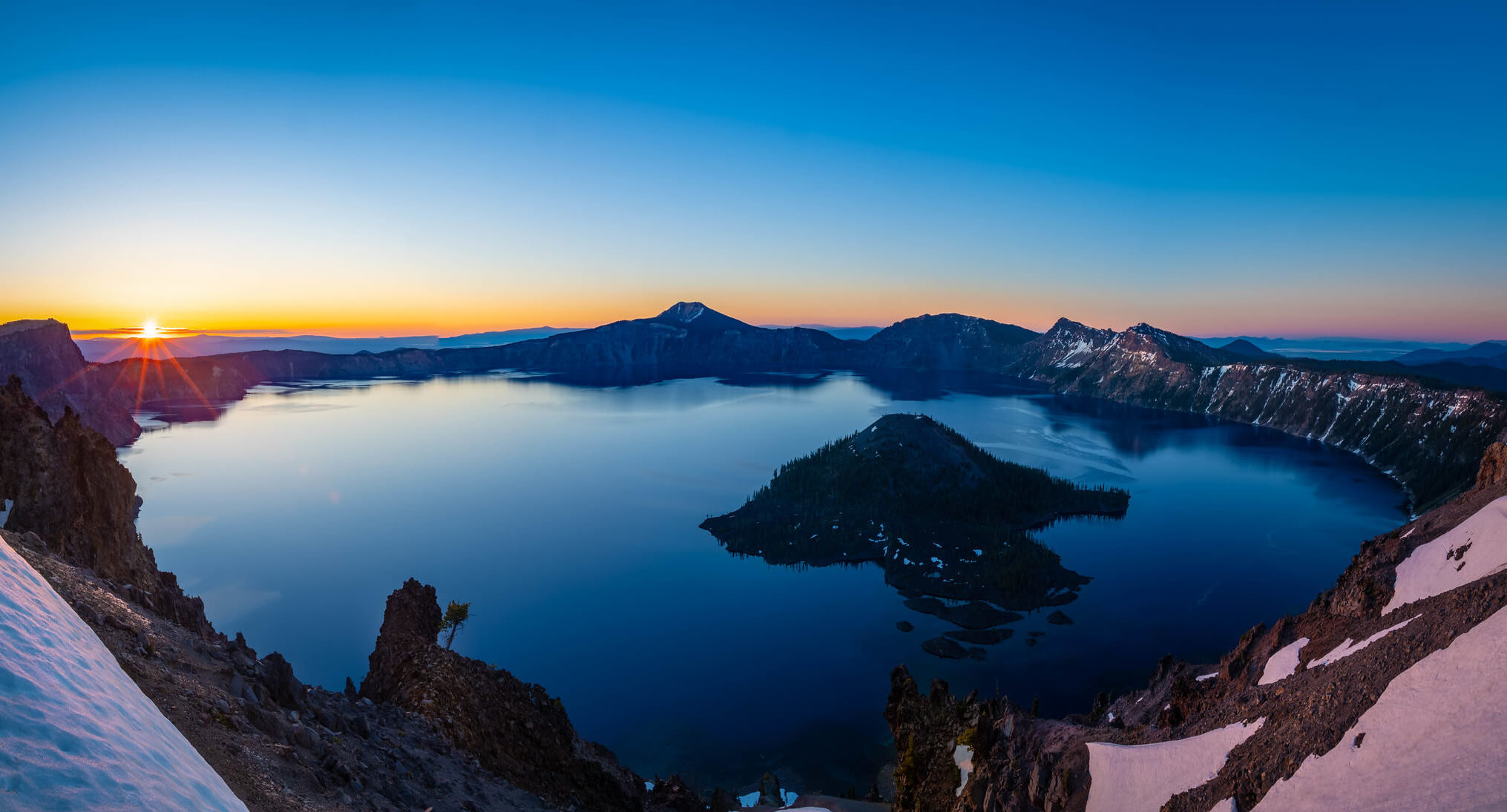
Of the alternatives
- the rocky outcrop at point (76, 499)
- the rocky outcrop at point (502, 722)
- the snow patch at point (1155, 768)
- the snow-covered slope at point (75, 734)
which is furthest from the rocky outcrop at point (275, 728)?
the snow patch at point (1155, 768)

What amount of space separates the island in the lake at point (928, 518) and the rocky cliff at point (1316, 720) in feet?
143

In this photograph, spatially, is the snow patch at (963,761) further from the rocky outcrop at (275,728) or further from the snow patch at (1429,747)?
the rocky outcrop at (275,728)

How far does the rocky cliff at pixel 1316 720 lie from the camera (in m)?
19.9

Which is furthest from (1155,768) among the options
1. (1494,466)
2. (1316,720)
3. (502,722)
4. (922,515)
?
(922,515)

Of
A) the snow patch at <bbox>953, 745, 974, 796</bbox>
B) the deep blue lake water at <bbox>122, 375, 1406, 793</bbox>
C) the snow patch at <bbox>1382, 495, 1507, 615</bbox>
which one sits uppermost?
the snow patch at <bbox>1382, 495, 1507, 615</bbox>

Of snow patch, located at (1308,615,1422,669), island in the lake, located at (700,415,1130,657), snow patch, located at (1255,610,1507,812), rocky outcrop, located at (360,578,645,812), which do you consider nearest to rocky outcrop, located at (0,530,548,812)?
rocky outcrop, located at (360,578,645,812)

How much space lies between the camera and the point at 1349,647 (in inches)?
1169

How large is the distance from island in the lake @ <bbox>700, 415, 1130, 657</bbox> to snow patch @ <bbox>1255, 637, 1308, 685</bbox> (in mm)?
46437

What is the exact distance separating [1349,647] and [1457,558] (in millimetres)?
8225

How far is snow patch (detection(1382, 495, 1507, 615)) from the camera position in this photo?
29297 mm

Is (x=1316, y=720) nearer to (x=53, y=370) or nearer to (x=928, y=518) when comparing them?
(x=928, y=518)

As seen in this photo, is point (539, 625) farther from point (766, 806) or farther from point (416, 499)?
point (416, 499)

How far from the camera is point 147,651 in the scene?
58.4ft

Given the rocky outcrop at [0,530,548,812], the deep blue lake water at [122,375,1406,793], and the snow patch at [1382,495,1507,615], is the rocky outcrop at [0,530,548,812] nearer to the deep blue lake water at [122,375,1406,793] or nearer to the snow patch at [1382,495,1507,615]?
the deep blue lake water at [122,375,1406,793]
